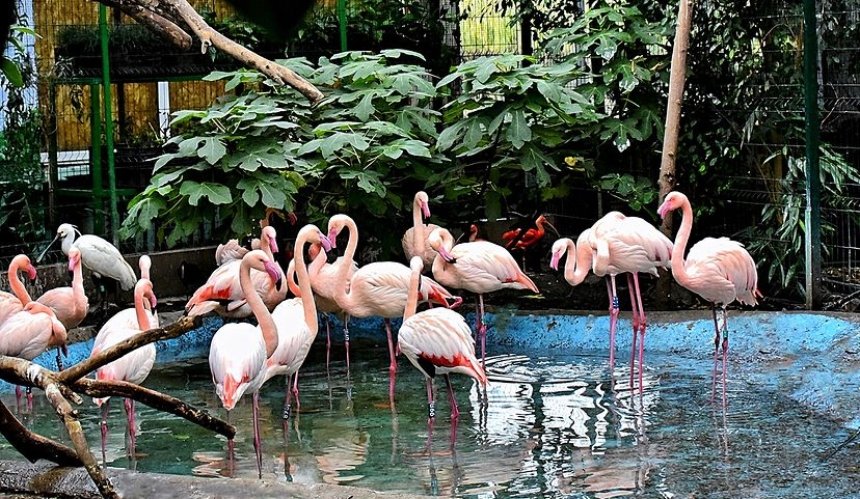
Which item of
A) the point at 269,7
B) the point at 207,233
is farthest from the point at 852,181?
the point at 269,7

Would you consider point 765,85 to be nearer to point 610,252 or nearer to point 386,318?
point 610,252

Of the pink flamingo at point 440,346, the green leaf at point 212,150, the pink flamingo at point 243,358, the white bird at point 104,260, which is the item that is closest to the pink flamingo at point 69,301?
the white bird at point 104,260

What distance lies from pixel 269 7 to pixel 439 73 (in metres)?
9.39

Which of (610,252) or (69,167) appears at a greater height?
(69,167)

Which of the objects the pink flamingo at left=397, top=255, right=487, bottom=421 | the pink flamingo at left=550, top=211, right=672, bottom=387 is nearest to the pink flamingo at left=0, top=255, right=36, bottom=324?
the pink flamingo at left=397, top=255, right=487, bottom=421

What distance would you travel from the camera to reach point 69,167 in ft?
29.6

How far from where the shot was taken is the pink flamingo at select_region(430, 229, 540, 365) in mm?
7457

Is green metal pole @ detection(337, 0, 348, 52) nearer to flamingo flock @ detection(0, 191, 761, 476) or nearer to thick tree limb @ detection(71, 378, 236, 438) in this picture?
flamingo flock @ detection(0, 191, 761, 476)

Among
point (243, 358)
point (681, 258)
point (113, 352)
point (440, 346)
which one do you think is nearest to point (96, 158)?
point (243, 358)

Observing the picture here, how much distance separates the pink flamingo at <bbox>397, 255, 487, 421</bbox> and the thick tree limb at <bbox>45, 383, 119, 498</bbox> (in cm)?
317

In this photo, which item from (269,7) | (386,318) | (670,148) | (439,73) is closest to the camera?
(269,7)

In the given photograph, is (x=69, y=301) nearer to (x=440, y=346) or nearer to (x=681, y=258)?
(x=440, y=346)

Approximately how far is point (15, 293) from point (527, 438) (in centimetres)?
339

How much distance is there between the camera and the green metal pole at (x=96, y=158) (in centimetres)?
875
